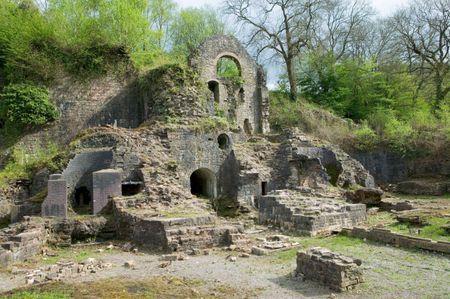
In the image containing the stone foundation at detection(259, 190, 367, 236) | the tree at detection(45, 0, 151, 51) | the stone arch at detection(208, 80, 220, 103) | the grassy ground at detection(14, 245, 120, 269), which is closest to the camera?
the grassy ground at detection(14, 245, 120, 269)

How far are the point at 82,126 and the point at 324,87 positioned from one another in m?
18.6

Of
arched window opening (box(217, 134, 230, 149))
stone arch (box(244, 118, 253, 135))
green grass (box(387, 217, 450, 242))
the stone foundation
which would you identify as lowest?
green grass (box(387, 217, 450, 242))

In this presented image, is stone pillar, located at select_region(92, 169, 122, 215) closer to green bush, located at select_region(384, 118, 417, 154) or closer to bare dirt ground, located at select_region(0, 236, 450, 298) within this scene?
bare dirt ground, located at select_region(0, 236, 450, 298)

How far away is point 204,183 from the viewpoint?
21.4 meters

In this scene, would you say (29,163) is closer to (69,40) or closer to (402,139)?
(69,40)

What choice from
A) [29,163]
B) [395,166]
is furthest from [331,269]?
[395,166]

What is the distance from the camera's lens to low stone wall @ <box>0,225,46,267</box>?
10.8 m

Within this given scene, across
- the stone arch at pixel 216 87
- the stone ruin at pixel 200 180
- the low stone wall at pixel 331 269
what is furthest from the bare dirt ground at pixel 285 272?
the stone arch at pixel 216 87

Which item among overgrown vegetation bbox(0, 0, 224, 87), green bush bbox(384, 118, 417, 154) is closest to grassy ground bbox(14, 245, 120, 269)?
overgrown vegetation bbox(0, 0, 224, 87)

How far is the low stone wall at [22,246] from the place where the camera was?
10.8 m

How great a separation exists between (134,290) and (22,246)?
4.74m

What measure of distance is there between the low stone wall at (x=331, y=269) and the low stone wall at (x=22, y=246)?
6873 millimetres

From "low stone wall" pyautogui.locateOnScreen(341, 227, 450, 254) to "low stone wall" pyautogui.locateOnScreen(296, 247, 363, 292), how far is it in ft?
9.88

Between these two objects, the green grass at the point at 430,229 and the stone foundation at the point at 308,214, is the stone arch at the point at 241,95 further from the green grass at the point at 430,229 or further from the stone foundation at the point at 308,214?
the green grass at the point at 430,229
